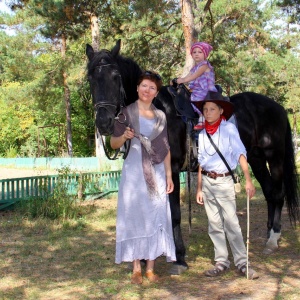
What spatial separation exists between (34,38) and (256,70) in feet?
51.5

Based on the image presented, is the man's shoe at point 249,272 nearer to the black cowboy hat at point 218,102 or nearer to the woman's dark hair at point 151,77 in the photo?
the black cowboy hat at point 218,102

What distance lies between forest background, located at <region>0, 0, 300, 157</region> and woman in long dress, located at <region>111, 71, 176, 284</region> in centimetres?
422

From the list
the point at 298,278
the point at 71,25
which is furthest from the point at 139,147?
the point at 71,25

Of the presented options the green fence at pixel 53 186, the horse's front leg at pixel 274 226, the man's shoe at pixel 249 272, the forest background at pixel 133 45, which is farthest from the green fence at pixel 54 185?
the man's shoe at pixel 249 272

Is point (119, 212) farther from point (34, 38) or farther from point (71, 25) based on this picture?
point (34, 38)

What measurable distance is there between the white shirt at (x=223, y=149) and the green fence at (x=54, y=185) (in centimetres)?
596

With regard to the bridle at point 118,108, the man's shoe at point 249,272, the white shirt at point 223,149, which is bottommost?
the man's shoe at point 249,272

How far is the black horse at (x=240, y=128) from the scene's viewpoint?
439 centimetres

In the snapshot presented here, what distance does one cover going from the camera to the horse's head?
421cm

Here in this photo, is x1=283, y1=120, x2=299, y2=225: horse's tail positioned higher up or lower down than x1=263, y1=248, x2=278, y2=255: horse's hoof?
higher up

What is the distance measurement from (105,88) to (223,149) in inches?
53.6

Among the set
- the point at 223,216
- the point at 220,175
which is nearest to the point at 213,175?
the point at 220,175

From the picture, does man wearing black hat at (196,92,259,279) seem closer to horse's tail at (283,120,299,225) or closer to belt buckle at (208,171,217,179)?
belt buckle at (208,171,217,179)

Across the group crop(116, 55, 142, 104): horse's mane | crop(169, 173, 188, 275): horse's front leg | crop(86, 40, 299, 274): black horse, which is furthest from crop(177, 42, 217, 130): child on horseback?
crop(169, 173, 188, 275): horse's front leg
